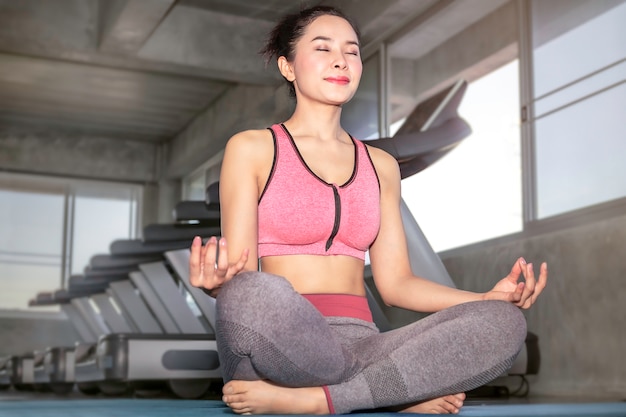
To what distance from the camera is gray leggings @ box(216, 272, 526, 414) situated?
1.39 metres

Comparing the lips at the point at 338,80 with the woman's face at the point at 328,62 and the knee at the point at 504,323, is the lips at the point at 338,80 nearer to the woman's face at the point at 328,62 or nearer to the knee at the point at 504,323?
the woman's face at the point at 328,62

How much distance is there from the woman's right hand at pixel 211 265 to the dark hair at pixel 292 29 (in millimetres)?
566

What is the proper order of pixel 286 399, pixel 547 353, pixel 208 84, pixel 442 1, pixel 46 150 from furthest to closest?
1. pixel 46 150
2. pixel 208 84
3. pixel 442 1
4. pixel 547 353
5. pixel 286 399

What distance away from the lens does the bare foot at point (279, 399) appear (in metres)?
1.47

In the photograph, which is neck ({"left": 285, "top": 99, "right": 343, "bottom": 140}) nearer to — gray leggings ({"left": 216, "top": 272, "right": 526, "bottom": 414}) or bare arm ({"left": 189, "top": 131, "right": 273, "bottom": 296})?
bare arm ({"left": 189, "top": 131, "right": 273, "bottom": 296})

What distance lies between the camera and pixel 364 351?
1544mm

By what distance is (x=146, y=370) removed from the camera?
13.5 ft

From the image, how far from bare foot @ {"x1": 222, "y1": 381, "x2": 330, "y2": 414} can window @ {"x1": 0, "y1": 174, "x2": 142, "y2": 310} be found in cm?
975

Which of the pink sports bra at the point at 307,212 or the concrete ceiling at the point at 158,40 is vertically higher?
the concrete ceiling at the point at 158,40

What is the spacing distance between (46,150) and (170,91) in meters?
2.46

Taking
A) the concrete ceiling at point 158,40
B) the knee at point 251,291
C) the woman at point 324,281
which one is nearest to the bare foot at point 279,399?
the woman at point 324,281

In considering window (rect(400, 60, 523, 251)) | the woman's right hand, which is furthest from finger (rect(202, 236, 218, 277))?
window (rect(400, 60, 523, 251))

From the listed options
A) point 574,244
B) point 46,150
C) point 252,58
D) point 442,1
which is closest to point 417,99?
point 442,1

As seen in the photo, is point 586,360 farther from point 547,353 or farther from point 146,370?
point 146,370
